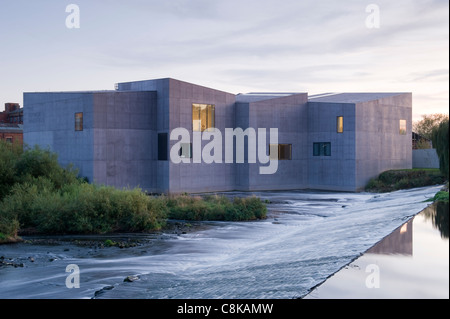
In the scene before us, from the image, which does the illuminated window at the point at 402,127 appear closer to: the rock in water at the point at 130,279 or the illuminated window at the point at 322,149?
the illuminated window at the point at 322,149

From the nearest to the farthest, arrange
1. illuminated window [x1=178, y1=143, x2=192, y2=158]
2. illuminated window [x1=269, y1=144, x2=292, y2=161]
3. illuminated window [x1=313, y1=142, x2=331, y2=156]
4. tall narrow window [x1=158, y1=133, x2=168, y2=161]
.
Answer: tall narrow window [x1=158, y1=133, x2=168, y2=161] < illuminated window [x1=178, y1=143, x2=192, y2=158] < illuminated window [x1=269, y1=144, x2=292, y2=161] < illuminated window [x1=313, y1=142, x2=331, y2=156]

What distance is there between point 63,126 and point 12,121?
167ft

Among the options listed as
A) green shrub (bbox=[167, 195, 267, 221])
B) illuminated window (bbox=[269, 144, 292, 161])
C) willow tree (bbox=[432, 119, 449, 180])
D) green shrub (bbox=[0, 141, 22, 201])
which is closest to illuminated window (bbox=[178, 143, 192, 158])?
illuminated window (bbox=[269, 144, 292, 161])

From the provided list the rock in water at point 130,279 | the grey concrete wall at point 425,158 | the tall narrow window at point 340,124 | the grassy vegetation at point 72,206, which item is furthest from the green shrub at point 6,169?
the grey concrete wall at point 425,158

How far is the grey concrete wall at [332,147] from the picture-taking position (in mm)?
36938

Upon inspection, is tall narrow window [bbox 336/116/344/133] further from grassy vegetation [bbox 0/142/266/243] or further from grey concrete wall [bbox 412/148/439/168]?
grassy vegetation [bbox 0/142/266/243]

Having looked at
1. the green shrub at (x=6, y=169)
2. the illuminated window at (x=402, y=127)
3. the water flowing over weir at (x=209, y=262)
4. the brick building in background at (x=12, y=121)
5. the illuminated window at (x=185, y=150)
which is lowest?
the water flowing over weir at (x=209, y=262)

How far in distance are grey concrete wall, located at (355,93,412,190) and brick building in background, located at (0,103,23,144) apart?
5038 centimetres

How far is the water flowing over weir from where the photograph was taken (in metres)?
11.2

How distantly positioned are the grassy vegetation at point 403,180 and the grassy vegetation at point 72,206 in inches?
594

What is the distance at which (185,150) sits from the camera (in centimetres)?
3484

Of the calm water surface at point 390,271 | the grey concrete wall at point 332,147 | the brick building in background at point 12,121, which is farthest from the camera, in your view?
the brick building in background at point 12,121

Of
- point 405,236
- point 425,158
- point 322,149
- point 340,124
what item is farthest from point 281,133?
point 405,236
